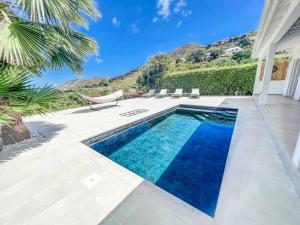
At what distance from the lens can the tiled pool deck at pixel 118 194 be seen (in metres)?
1.74

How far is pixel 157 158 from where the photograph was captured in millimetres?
3828

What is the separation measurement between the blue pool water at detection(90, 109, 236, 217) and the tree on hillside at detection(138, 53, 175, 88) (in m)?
10.2

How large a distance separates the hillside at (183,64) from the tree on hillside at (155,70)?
220cm

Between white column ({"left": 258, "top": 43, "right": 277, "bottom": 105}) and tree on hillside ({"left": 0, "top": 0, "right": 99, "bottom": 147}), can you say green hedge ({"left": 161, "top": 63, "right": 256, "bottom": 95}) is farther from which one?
tree on hillside ({"left": 0, "top": 0, "right": 99, "bottom": 147})

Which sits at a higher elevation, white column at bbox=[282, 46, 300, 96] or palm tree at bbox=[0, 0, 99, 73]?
palm tree at bbox=[0, 0, 99, 73]

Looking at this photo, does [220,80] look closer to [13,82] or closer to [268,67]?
[268,67]

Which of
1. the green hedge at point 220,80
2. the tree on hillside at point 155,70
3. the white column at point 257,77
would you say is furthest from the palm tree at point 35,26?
the tree on hillside at point 155,70

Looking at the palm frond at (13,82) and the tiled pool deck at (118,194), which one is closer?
the tiled pool deck at (118,194)

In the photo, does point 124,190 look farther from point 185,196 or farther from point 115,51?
point 115,51

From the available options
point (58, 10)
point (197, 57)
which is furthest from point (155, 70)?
point (197, 57)

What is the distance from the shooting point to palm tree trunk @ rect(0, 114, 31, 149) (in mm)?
4016

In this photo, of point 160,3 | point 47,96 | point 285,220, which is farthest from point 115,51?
point 285,220

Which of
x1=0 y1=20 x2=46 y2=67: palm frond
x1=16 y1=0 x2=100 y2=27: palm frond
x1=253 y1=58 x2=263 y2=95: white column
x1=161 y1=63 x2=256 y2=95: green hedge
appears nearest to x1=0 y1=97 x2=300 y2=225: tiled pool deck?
x1=0 y1=20 x2=46 y2=67: palm frond

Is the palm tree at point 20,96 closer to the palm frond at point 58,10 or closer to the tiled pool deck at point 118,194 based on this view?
the tiled pool deck at point 118,194
